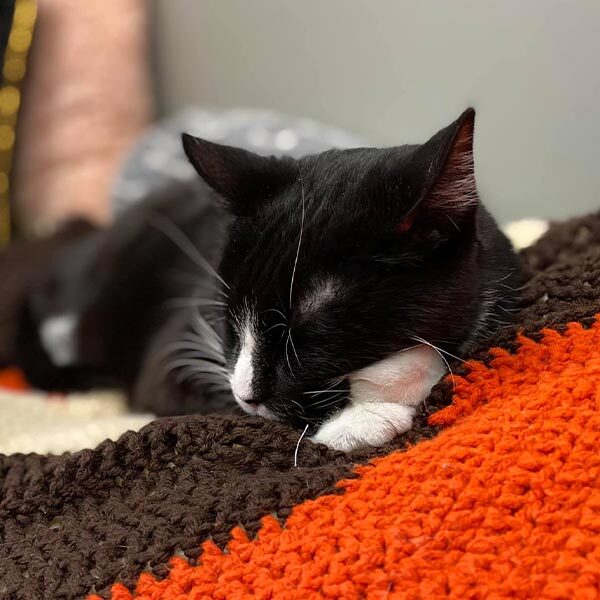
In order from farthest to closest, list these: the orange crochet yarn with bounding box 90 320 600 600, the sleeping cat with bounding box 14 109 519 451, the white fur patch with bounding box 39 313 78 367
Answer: the white fur patch with bounding box 39 313 78 367 < the sleeping cat with bounding box 14 109 519 451 < the orange crochet yarn with bounding box 90 320 600 600

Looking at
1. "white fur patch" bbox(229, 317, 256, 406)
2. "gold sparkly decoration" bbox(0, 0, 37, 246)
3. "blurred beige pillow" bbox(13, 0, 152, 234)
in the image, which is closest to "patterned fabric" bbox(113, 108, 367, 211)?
"blurred beige pillow" bbox(13, 0, 152, 234)

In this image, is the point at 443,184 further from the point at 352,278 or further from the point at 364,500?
the point at 364,500

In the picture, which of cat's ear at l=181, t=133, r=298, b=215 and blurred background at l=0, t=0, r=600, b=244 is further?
blurred background at l=0, t=0, r=600, b=244

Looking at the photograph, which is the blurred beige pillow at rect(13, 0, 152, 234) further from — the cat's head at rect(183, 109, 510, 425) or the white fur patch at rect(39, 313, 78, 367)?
the cat's head at rect(183, 109, 510, 425)

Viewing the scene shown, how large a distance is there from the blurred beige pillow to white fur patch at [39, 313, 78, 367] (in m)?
0.45

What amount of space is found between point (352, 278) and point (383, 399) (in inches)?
6.1

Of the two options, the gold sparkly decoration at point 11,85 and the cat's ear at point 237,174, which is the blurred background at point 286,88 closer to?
the gold sparkly decoration at point 11,85

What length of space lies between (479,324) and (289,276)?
0.24 metres

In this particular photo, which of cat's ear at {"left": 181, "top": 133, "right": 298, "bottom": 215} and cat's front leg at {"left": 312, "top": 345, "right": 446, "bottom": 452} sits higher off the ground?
cat's ear at {"left": 181, "top": 133, "right": 298, "bottom": 215}

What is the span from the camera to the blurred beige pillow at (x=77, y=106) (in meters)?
1.98

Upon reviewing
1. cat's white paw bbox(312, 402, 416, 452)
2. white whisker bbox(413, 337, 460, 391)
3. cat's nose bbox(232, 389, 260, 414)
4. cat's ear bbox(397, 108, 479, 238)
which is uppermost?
cat's ear bbox(397, 108, 479, 238)

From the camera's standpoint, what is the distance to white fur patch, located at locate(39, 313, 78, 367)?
1587mm

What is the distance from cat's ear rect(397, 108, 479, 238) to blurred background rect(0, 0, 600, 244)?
30.9 inches

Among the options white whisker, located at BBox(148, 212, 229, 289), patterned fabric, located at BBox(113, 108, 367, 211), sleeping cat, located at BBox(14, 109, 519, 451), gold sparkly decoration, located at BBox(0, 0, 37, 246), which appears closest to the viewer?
sleeping cat, located at BBox(14, 109, 519, 451)
